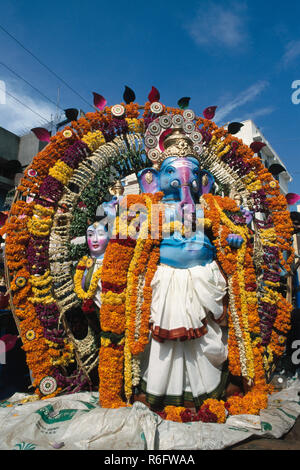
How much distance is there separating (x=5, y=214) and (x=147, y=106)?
3.42 metres

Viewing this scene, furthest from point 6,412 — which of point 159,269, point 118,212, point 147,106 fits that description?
point 147,106

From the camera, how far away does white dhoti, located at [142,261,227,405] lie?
13.3 ft

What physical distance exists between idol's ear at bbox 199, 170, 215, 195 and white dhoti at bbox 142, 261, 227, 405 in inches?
68.1

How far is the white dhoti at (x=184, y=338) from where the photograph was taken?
4.06m

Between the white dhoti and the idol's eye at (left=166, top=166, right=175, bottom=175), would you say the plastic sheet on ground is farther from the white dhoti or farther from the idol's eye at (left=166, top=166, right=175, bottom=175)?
the idol's eye at (left=166, top=166, right=175, bottom=175)

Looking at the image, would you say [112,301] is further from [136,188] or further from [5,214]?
[136,188]

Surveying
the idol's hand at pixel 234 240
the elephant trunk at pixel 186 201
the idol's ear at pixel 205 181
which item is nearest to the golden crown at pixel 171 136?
the idol's ear at pixel 205 181

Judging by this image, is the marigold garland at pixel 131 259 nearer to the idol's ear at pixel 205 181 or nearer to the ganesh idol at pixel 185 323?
the ganesh idol at pixel 185 323

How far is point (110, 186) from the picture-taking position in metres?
5.56

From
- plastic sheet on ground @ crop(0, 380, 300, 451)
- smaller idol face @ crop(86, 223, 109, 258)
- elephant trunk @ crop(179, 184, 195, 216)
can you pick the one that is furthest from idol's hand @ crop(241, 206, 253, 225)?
plastic sheet on ground @ crop(0, 380, 300, 451)

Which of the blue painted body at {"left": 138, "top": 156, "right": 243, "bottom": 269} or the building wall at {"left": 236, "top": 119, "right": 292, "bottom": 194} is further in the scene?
the building wall at {"left": 236, "top": 119, "right": 292, "bottom": 194}

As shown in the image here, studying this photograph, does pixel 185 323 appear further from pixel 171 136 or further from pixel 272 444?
pixel 171 136

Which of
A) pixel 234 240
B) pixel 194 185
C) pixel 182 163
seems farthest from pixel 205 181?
pixel 234 240
